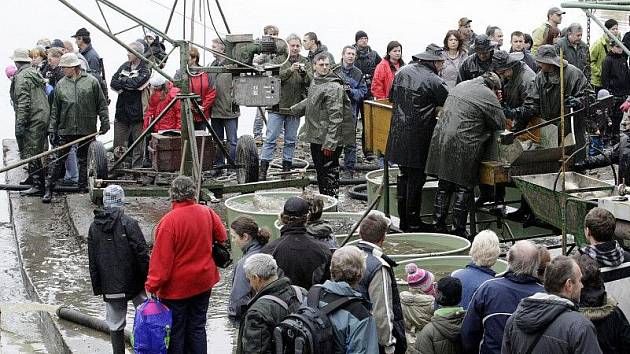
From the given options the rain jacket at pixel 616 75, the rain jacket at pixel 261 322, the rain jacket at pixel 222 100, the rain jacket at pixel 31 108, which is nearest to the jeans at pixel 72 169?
the rain jacket at pixel 31 108

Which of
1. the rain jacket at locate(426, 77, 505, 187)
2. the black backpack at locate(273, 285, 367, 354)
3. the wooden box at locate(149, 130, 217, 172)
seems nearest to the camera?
the black backpack at locate(273, 285, 367, 354)

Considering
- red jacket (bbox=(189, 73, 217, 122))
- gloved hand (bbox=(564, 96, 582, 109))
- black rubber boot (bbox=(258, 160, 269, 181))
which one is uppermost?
gloved hand (bbox=(564, 96, 582, 109))

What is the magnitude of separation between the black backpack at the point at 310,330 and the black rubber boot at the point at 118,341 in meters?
→ 2.67

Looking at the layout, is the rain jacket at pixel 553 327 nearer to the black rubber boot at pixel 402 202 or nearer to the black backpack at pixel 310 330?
the black backpack at pixel 310 330

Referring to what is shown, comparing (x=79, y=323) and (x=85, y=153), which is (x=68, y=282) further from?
(x=85, y=153)

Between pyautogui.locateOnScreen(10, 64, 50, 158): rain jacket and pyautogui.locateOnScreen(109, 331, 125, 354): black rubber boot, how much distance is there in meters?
6.15

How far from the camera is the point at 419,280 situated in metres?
8.12

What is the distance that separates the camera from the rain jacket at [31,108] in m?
14.6

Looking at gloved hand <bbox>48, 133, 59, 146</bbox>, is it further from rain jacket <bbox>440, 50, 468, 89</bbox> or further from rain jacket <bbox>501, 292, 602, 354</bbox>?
rain jacket <bbox>501, 292, 602, 354</bbox>

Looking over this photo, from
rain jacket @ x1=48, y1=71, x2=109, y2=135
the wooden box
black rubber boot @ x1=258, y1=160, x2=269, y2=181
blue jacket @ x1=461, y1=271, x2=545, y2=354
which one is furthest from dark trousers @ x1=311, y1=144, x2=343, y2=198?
blue jacket @ x1=461, y1=271, x2=545, y2=354

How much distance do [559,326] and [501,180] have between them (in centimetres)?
520

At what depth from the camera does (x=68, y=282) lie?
11.4 meters

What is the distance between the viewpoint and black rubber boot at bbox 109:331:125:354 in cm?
909

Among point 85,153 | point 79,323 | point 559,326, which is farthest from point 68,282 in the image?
point 559,326
